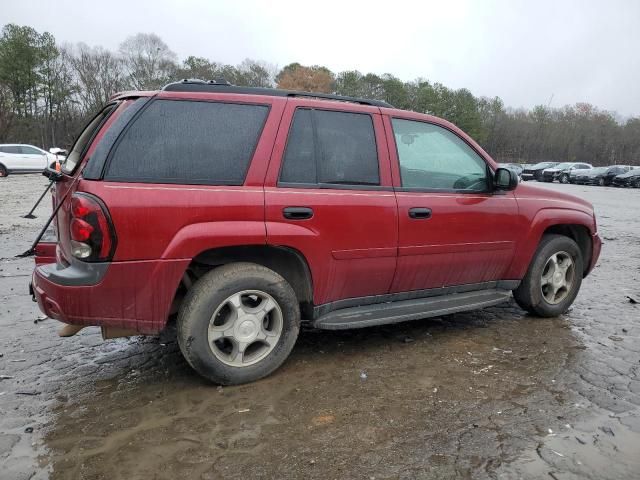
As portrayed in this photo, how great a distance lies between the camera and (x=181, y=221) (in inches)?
118

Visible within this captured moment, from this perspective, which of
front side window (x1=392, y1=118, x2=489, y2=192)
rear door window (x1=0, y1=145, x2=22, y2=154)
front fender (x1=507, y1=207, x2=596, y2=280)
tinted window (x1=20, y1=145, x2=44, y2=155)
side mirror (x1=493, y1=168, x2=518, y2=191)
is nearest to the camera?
front side window (x1=392, y1=118, x2=489, y2=192)

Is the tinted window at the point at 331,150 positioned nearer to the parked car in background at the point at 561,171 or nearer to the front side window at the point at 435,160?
the front side window at the point at 435,160

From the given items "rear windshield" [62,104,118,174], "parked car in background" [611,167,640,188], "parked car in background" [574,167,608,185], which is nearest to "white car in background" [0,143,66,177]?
"rear windshield" [62,104,118,174]

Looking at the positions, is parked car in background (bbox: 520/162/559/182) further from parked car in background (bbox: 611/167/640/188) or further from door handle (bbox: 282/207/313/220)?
door handle (bbox: 282/207/313/220)

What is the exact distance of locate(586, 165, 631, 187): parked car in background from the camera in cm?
3447

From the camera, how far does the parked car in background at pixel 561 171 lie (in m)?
39.5

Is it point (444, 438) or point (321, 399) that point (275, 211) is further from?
point (444, 438)

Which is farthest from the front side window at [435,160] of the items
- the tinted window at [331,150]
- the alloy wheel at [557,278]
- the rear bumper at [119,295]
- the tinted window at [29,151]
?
the tinted window at [29,151]

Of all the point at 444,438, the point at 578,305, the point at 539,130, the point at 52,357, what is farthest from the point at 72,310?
the point at 539,130

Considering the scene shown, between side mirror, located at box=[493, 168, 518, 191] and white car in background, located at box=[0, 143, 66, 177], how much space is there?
25.2m

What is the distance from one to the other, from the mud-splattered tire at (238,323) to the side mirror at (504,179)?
203cm

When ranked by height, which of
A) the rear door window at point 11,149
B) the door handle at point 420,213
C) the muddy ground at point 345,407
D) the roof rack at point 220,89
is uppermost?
the roof rack at point 220,89

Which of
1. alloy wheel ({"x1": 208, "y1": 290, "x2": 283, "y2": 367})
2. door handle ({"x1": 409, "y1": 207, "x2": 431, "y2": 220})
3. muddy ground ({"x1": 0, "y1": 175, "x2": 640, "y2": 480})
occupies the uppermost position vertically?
door handle ({"x1": 409, "y1": 207, "x2": 431, "y2": 220})

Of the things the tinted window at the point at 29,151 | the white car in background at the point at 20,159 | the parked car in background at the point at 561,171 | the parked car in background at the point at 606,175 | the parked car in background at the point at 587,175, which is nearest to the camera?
the white car in background at the point at 20,159
